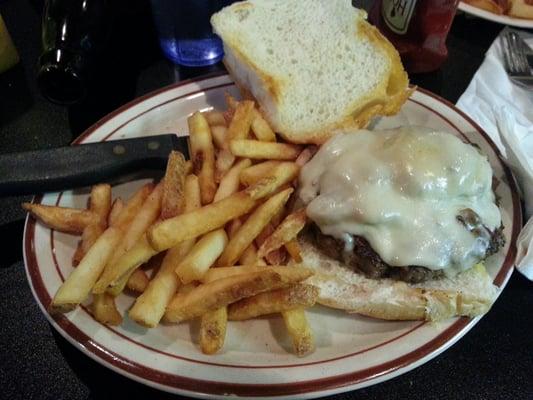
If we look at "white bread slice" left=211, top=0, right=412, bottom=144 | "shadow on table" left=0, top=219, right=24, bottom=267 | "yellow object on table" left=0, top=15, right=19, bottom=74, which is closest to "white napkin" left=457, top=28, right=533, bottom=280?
"white bread slice" left=211, top=0, right=412, bottom=144

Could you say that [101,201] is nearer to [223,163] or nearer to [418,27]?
[223,163]

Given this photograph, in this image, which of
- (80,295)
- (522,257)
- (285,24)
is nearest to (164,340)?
(80,295)

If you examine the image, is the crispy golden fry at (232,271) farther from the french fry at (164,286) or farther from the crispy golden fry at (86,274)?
the crispy golden fry at (86,274)

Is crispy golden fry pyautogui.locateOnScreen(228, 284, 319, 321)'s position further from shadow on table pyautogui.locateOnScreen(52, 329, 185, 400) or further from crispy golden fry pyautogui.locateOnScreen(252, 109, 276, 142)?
Result: crispy golden fry pyautogui.locateOnScreen(252, 109, 276, 142)

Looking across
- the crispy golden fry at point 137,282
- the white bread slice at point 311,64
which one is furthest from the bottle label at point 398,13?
the crispy golden fry at point 137,282

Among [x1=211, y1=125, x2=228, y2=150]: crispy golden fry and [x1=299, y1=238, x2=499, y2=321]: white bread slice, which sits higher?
[x1=211, y1=125, x2=228, y2=150]: crispy golden fry

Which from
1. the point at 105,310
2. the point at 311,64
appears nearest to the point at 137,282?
the point at 105,310

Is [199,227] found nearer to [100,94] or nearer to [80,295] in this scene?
[80,295]
